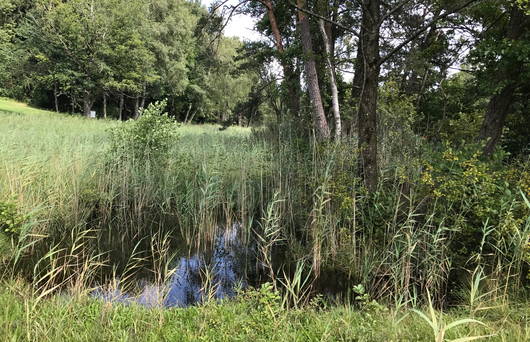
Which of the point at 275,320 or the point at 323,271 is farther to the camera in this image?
the point at 323,271

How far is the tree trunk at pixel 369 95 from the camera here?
3.43 m

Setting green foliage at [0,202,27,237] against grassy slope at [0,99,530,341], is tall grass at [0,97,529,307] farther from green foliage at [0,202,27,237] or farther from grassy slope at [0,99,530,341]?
grassy slope at [0,99,530,341]

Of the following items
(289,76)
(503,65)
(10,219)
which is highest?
(289,76)

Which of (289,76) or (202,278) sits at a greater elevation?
(289,76)

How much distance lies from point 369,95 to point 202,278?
111 inches

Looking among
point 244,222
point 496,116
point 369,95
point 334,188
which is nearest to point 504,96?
point 496,116

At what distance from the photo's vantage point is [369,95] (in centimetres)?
363

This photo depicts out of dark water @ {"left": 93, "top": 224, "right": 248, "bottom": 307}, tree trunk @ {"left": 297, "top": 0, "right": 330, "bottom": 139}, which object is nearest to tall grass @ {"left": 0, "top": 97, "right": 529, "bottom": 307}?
dark water @ {"left": 93, "top": 224, "right": 248, "bottom": 307}

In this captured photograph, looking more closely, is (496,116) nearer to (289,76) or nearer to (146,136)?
(289,76)

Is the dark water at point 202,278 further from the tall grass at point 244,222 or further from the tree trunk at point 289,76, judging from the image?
the tree trunk at point 289,76

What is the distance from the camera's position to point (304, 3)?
6.71 meters

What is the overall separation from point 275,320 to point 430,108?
7.87 m

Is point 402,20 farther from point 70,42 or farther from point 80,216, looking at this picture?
point 70,42

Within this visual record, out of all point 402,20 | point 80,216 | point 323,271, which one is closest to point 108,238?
point 80,216
